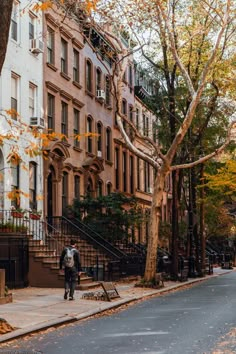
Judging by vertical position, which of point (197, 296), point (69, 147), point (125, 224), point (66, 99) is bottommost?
point (197, 296)

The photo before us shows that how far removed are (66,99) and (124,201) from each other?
5.62 m

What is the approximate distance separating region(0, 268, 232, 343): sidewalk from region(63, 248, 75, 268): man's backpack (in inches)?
40.4

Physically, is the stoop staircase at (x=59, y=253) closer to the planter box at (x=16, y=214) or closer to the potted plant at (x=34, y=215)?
the potted plant at (x=34, y=215)

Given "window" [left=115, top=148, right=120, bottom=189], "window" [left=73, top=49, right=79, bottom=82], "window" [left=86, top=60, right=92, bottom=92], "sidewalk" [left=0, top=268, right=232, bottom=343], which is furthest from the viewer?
"window" [left=115, top=148, right=120, bottom=189]

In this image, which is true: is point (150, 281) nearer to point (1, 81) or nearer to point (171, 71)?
point (1, 81)

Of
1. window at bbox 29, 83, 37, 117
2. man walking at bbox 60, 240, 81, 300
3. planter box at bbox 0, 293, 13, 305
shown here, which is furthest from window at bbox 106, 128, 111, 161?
planter box at bbox 0, 293, 13, 305

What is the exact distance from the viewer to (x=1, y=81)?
82.7 feet

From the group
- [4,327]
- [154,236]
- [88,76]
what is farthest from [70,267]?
[88,76]

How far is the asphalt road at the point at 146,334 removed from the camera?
413 inches

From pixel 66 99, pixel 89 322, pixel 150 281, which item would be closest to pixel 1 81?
pixel 66 99

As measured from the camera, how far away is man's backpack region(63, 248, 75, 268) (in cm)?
1902

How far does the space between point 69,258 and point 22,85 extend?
10289 millimetres

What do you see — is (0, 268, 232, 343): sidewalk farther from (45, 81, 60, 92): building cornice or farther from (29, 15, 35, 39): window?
(29, 15, 35, 39): window

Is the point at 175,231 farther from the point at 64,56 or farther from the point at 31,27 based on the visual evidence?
the point at 31,27
